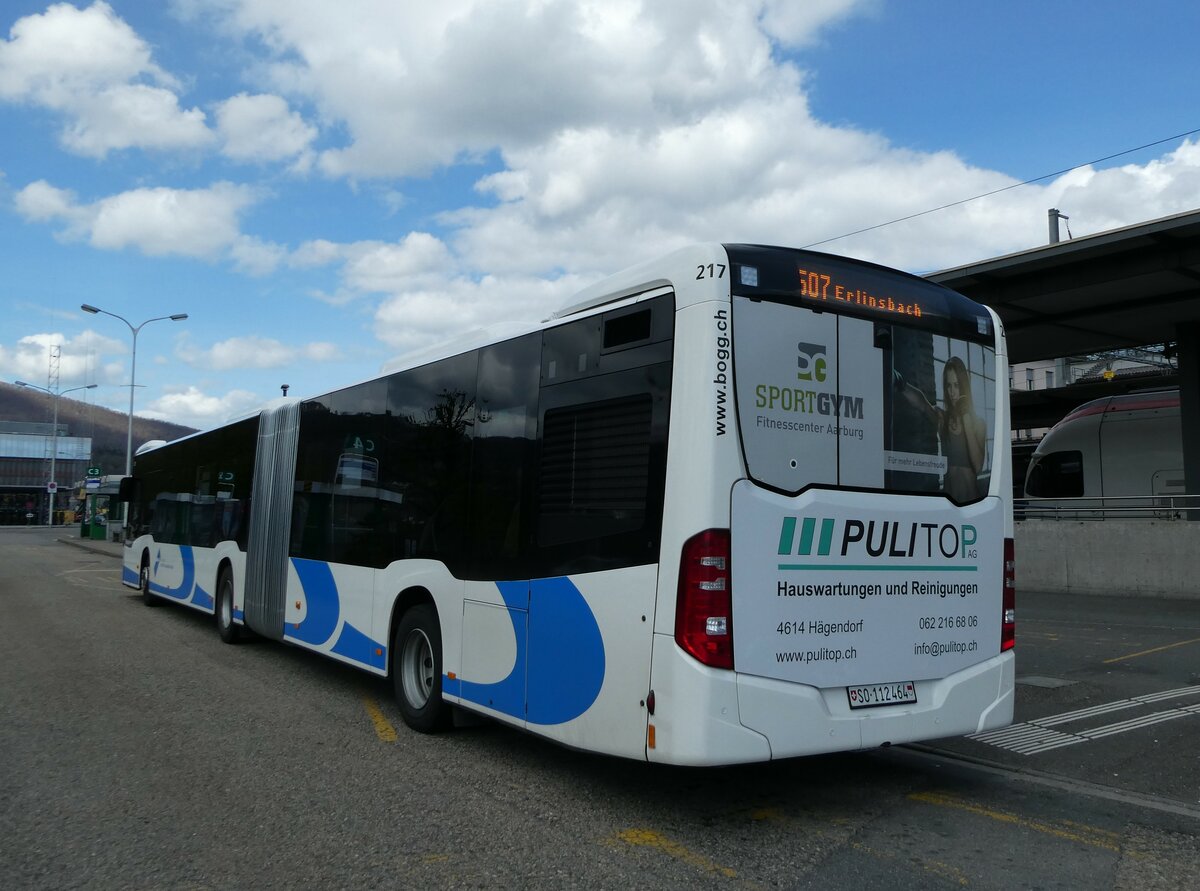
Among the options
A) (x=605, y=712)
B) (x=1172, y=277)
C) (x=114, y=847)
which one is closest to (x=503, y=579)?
(x=605, y=712)

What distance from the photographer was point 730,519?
480cm

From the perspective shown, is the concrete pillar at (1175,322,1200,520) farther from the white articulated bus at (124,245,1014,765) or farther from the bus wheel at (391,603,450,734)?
the bus wheel at (391,603,450,734)

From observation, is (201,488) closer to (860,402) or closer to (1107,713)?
(860,402)

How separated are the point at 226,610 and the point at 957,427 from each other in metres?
9.73

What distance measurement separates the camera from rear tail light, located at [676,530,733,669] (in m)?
4.72

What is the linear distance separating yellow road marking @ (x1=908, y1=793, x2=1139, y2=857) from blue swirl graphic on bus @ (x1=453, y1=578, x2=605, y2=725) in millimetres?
2105

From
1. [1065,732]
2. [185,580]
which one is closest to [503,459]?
[1065,732]

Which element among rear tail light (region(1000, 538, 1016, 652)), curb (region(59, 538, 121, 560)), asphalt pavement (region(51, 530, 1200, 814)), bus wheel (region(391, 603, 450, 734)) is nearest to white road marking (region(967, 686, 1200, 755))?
asphalt pavement (region(51, 530, 1200, 814))

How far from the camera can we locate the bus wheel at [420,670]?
6.98 meters

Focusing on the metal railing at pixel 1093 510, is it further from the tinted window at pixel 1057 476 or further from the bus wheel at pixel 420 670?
the bus wheel at pixel 420 670

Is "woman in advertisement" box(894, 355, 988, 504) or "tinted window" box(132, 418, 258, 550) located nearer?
"woman in advertisement" box(894, 355, 988, 504)

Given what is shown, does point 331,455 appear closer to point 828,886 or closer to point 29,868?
point 29,868

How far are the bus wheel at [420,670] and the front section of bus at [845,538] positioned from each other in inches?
103

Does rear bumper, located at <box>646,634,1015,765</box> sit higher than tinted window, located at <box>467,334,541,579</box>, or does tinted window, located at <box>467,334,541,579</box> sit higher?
tinted window, located at <box>467,334,541,579</box>
